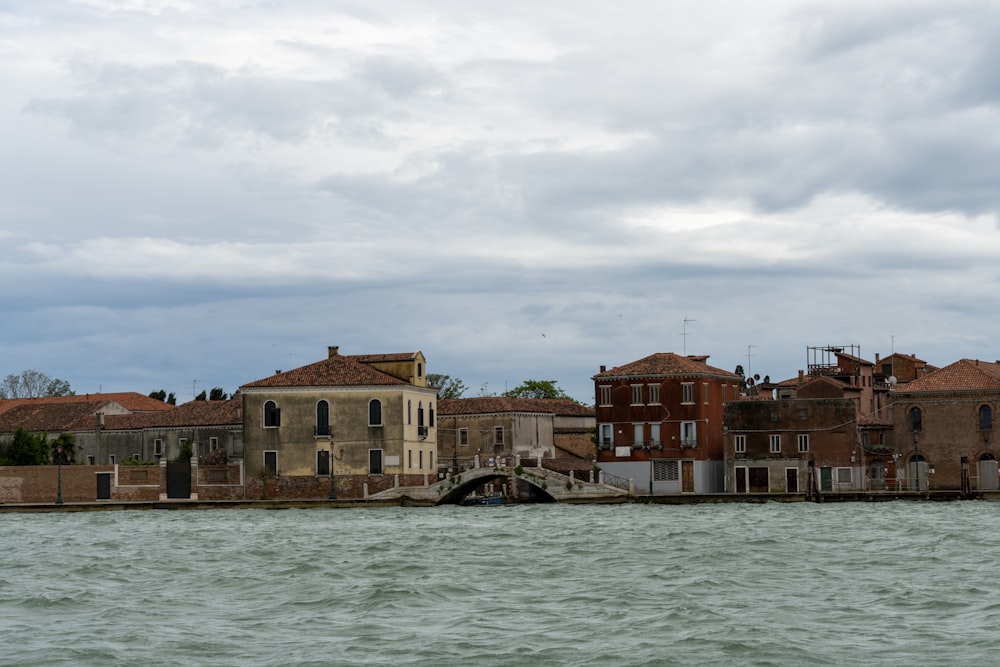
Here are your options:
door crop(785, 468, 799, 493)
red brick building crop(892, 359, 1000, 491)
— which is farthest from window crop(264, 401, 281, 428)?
red brick building crop(892, 359, 1000, 491)

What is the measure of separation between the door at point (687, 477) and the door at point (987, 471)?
1305 centimetres

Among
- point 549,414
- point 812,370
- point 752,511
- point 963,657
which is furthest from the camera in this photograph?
point 549,414

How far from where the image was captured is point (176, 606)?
2558 centimetres

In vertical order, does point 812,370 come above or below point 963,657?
above

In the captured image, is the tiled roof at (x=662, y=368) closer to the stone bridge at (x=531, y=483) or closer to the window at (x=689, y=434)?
the window at (x=689, y=434)

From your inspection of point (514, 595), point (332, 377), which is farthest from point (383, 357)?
point (514, 595)

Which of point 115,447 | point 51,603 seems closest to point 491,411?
point 115,447

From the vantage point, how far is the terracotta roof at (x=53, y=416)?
8288cm

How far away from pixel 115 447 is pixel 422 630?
62.2 meters

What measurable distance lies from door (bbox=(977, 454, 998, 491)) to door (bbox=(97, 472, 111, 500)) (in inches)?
1556

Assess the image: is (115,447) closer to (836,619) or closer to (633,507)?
(633,507)

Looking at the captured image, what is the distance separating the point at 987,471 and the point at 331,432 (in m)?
29.9

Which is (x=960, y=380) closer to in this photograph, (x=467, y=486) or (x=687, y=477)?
(x=687, y=477)

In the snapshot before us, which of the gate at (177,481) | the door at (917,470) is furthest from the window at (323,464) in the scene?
the door at (917,470)
